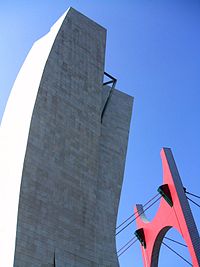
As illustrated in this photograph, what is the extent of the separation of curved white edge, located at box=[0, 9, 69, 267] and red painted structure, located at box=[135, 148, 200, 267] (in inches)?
315

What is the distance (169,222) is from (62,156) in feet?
27.7

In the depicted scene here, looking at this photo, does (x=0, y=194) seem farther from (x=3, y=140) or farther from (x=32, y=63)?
(x=32, y=63)

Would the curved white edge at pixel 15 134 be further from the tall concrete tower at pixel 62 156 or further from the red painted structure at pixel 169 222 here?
the red painted structure at pixel 169 222

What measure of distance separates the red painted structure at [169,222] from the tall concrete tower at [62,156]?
2729 millimetres

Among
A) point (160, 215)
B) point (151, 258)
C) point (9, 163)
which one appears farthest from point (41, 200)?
point (151, 258)

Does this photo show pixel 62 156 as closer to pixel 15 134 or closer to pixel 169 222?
pixel 15 134

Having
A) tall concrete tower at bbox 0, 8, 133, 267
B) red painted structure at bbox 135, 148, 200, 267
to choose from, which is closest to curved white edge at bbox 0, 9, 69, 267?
tall concrete tower at bbox 0, 8, 133, 267

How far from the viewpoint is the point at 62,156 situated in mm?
19375

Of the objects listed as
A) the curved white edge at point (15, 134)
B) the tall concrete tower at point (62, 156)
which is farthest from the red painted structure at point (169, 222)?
the curved white edge at point (15, 134)

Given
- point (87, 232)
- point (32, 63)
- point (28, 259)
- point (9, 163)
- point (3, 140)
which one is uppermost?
point (32, 63)

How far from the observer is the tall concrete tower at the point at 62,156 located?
56.6 feet

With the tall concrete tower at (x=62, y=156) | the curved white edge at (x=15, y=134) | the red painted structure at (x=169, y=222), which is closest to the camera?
the curved white edge at (x=15, y=134)

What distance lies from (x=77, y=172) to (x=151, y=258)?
11.3m

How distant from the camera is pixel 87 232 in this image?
19.2 metres
